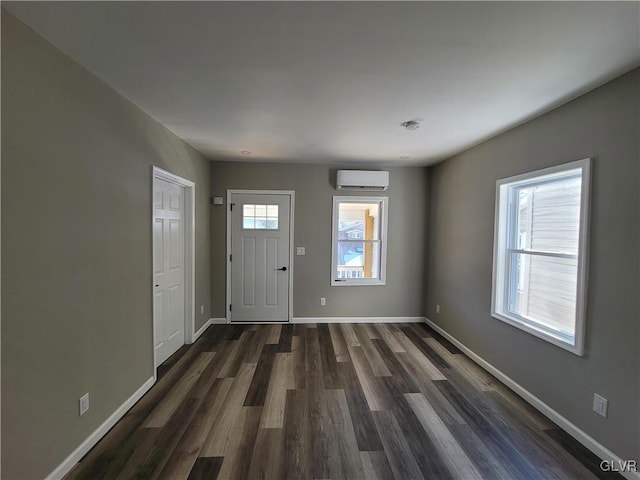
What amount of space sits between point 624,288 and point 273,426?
2.45 m

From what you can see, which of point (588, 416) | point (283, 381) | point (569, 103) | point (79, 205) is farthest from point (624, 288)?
point (79, 205)

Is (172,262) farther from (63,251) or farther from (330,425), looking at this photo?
(330,425)

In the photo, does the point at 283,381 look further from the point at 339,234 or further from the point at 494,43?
the point at 494,43

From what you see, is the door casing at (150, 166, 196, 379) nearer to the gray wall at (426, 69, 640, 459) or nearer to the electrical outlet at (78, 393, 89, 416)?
the electrical outlet at (78, 393, 89, 416)

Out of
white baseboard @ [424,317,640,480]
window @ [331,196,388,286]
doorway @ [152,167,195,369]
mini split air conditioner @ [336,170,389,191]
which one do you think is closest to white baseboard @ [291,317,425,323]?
window @ [331,196,388,286]

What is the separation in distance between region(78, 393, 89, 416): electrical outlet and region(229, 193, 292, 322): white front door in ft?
7.88

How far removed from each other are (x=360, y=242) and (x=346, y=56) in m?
3.05

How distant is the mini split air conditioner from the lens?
159 inches

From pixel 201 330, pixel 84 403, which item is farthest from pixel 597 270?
pixel 201 330

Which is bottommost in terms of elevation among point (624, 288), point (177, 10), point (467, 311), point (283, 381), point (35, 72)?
point (283, 381)

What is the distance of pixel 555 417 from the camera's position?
6.84 ft

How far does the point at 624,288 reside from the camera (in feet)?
5.43

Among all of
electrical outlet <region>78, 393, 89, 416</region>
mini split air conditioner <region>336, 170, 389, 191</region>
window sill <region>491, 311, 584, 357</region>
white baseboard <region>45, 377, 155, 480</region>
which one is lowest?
white baseboard <region>45, 377, 155, 480</region>

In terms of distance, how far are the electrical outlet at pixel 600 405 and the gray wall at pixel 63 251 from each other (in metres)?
3.28
